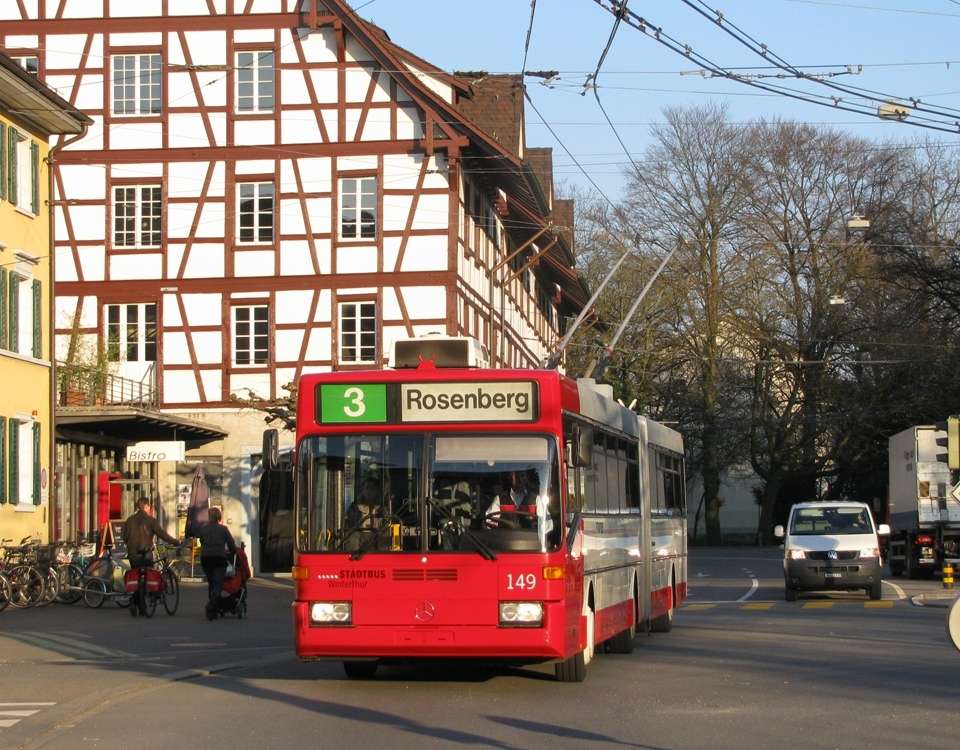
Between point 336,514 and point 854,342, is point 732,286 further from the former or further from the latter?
point 336,514

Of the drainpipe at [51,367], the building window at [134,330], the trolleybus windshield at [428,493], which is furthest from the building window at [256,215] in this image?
the trolleybus windshield at [428,493]

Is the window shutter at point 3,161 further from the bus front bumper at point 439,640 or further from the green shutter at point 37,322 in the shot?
the bus front bumper at point 439,640

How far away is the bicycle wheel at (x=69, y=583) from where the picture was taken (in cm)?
2817

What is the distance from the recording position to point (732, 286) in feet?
195

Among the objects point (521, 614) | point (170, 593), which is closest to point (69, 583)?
point (170, 593)

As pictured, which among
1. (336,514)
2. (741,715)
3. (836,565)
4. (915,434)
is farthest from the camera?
(915,434)

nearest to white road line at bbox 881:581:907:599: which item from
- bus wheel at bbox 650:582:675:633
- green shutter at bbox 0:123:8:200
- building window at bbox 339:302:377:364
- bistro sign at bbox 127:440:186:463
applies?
bus wheel at bbox 650:582:675:633

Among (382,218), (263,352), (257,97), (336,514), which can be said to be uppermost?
(257,97)

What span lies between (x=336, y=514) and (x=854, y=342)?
155 feet

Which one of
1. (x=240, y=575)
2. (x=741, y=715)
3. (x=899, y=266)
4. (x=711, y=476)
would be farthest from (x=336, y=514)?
(x=711, y=476)

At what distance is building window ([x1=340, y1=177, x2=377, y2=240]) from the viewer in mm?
41781

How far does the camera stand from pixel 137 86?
42.5 metres

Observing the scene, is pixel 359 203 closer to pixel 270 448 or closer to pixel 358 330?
pixel 358 330

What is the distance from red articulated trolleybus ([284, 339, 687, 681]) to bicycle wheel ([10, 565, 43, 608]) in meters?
14.6
